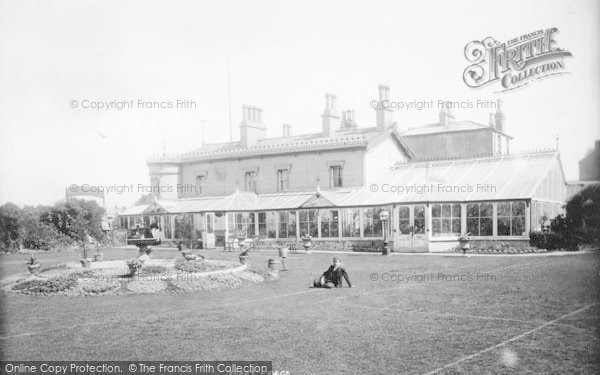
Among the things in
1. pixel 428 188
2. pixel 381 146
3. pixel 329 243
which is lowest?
pixel 329 243

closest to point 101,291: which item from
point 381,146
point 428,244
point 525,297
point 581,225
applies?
point 525,297

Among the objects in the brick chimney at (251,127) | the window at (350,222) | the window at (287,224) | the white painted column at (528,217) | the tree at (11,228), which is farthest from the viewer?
the brick chimney at (251,127)

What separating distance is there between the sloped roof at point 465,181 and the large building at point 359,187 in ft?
0.16

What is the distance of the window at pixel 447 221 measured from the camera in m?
24.2

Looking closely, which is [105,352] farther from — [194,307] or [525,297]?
[525,297]

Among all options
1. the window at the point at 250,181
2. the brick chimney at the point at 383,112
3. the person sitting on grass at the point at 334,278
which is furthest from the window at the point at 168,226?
the person sitting on grass at the point at 334,278

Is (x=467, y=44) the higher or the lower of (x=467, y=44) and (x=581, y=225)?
the higher

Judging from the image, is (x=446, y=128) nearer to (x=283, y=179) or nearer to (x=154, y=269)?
(x=283, y=179)

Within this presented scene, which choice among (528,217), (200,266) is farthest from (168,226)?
(528,217)

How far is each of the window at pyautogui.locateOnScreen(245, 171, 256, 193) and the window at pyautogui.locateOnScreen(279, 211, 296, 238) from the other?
14.1 ft

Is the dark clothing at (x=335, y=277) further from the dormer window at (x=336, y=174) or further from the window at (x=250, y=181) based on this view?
the window at (x=250, y=181)

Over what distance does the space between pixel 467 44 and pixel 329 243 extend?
55.6 ft

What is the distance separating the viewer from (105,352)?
712 centimetres

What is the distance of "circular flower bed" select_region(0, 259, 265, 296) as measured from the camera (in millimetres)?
12742
